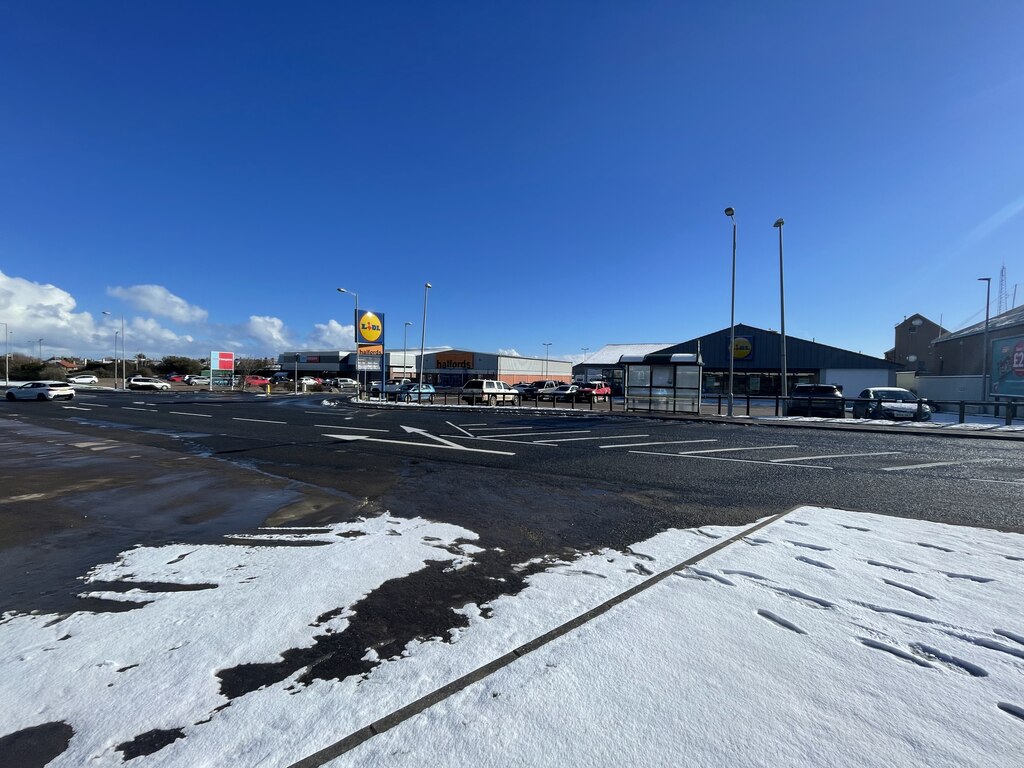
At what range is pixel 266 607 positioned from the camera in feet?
10.5

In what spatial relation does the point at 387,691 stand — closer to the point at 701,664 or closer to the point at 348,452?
the point at 701,664

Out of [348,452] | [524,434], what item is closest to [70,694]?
[348,452]

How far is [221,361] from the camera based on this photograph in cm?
5272

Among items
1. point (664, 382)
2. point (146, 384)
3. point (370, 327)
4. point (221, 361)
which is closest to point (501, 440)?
point (664, 382)

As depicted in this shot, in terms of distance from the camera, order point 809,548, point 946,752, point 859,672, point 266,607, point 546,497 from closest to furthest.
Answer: point 946,752 < point 859,672 < point 266,607 < point 809,548 < point 546,497

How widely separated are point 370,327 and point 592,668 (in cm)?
3624

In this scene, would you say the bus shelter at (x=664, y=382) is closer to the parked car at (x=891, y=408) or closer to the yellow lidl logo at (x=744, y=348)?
the parked car at (x=891, y=408)

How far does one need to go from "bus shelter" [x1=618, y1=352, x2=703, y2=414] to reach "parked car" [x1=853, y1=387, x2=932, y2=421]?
6838 millimetres

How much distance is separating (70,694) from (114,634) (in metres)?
0.64

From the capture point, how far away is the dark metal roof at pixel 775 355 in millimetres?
46372

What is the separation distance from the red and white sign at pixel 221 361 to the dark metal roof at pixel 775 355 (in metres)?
48.3

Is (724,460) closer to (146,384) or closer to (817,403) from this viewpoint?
(817,403)

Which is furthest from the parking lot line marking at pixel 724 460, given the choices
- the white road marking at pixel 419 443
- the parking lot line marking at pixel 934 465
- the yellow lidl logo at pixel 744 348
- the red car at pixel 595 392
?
the yellow lidl logo at pixel 744 348

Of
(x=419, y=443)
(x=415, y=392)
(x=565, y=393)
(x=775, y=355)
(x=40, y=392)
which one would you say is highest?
(x=775, y=355)
